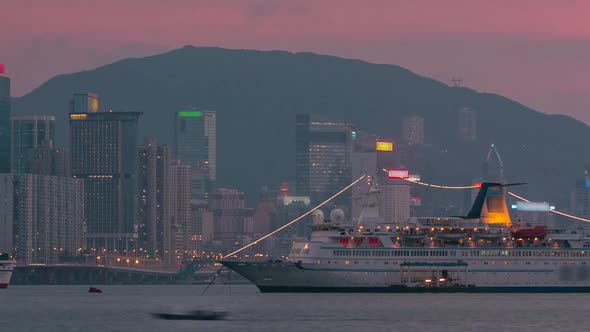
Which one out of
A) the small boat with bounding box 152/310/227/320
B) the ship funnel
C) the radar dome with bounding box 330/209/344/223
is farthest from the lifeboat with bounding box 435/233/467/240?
the small boat with bounding box 152/310/227/320

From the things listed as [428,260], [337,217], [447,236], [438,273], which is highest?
[337,217]

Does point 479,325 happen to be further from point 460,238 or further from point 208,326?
point 460,238

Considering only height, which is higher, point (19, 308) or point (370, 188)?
point (370, 188)

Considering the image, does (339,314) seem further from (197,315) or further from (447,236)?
(447,236)

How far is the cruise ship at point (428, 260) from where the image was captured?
137750 millimetres

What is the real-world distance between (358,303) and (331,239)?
15.4 m

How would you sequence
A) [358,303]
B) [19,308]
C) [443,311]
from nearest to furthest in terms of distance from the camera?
[443,311] < [358,303] < [19,308]

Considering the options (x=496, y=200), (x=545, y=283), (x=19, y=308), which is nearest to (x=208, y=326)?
(x=19, y=308)

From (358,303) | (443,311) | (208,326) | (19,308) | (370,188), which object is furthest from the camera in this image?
(370,188)

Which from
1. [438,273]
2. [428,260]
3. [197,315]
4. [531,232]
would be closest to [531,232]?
[531,232]

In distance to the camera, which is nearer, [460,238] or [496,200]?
[460,238]

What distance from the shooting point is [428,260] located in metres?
140

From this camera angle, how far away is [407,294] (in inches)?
5453

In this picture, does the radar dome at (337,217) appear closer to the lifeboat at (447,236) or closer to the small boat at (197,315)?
the lifeboat at (447,236)
